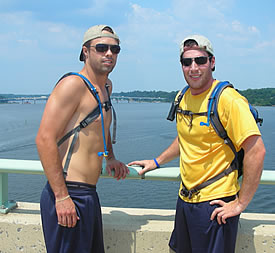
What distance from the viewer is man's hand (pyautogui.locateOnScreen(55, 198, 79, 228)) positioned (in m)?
2.31

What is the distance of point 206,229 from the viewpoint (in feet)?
7.98

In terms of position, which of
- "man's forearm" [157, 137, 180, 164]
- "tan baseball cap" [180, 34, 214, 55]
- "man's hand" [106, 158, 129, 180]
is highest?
"tan baseball cap" [180, 34, 214, 55]

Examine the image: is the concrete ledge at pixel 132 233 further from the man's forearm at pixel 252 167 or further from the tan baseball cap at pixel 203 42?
the tan baseball cap at pixel 203 42

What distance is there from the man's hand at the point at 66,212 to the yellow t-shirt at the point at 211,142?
2.68 ft

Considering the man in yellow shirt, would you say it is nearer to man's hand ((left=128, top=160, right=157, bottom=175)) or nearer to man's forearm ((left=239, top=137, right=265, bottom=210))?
man's forearm ((left=239, top=137, right=265, bottom=210))

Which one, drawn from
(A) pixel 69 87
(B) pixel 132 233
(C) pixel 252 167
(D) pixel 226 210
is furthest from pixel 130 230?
(A) pixel 69 87

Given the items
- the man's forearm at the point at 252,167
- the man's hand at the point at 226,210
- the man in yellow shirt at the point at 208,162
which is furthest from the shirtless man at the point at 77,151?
the man's forearm at the point at 252,167

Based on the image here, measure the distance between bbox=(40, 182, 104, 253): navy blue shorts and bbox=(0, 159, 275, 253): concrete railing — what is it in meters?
0.42

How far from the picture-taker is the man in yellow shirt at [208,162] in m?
2.25

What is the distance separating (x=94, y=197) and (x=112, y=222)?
1.59 ft

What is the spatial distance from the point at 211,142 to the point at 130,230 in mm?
1028

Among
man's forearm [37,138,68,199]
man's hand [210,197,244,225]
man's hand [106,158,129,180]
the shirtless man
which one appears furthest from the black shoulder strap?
man's forearm [37,138,68,199]

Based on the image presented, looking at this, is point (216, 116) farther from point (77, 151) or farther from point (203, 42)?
point (77, 151)

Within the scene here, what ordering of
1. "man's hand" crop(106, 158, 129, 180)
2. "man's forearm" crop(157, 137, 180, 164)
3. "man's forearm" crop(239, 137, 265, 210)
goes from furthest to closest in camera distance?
"man's forearm" crop(157, 137, 180, 164)
"man's hand" crop(106, 158, 129, 180)
"man's forearm" crop(239, 137, 265, 210)
